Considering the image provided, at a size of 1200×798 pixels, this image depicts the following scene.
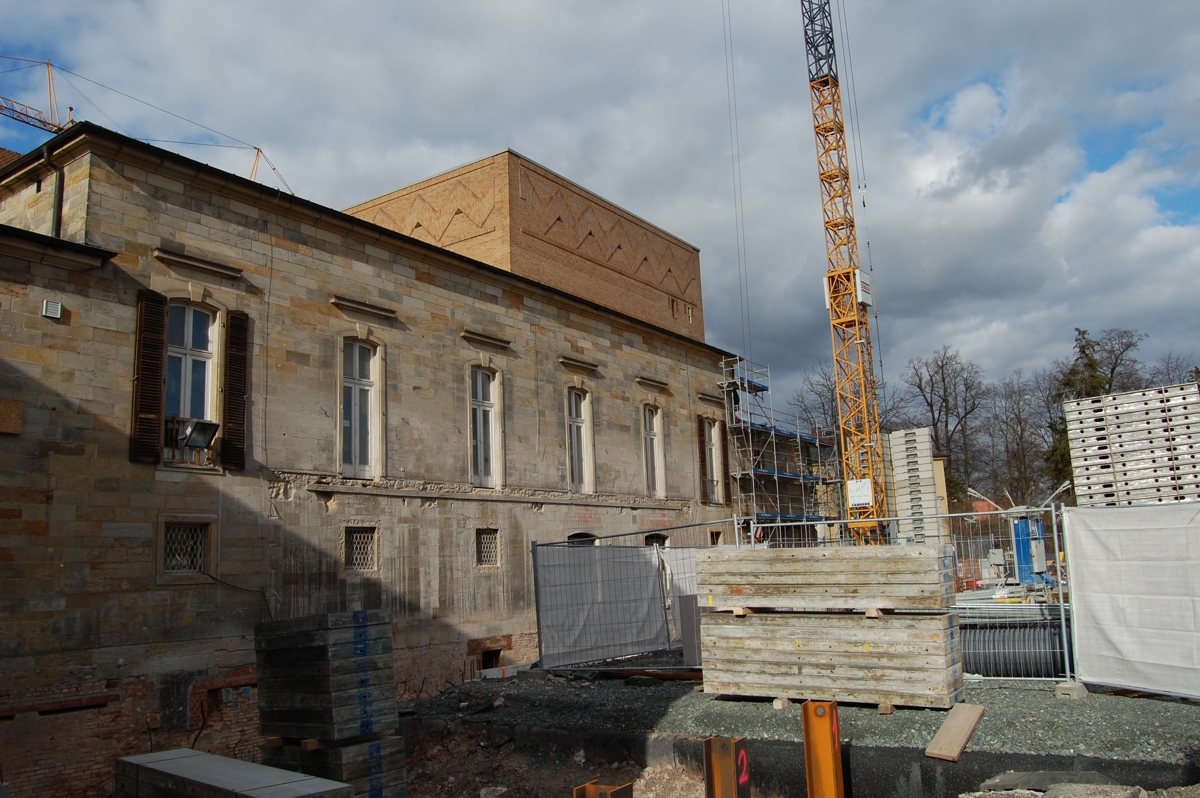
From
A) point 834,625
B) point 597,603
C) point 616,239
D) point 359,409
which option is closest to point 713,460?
point 616,239

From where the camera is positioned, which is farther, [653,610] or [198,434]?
[653,610]

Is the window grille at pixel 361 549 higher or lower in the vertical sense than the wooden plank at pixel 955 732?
higher

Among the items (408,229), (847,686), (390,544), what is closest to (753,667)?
(847,686)

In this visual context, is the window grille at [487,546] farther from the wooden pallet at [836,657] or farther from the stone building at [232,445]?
the wooden pallet at [836,657]

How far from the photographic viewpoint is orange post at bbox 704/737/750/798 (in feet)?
25.4

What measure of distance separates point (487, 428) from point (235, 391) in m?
6.04

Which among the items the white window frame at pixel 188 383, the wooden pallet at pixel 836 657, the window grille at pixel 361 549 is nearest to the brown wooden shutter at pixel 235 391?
the white window frame at pixel 188 383

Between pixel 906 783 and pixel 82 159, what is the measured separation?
13.7 metres

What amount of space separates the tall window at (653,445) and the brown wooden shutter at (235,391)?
38.7 ft

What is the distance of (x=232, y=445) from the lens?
13.9 metres

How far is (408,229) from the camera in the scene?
2764cm

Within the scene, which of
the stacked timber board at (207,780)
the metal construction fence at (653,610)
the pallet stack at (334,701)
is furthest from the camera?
the metal construction fence at (653,610)

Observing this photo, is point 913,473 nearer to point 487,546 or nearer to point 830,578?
point 487,546

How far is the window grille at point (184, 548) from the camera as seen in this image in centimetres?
1305
